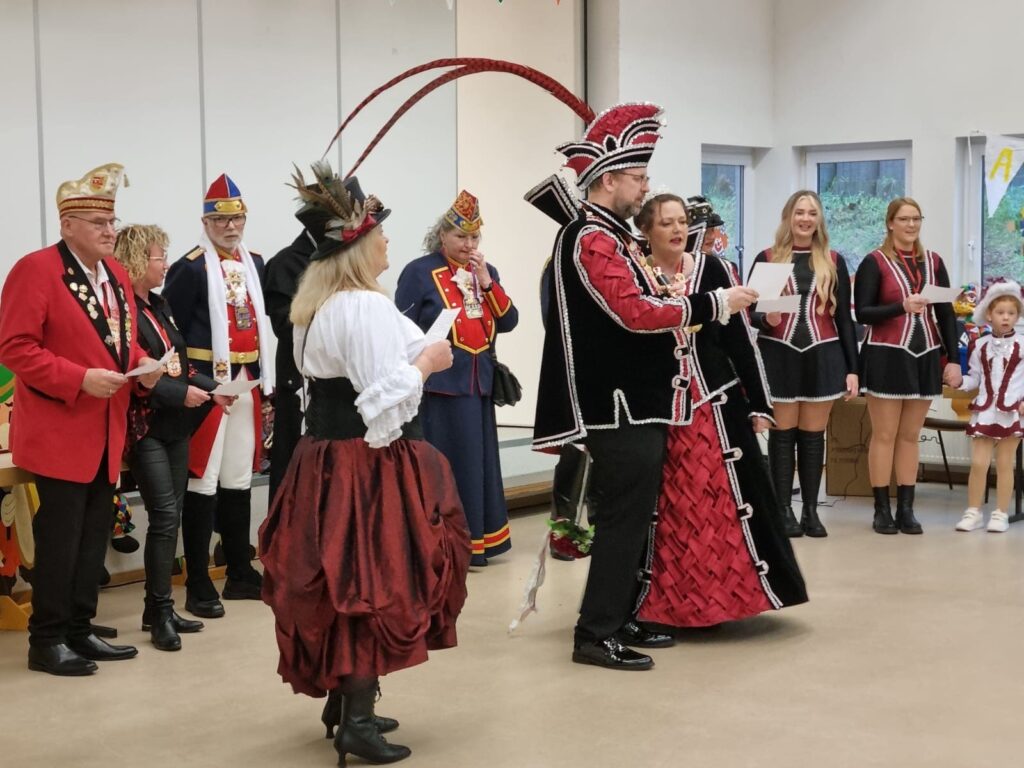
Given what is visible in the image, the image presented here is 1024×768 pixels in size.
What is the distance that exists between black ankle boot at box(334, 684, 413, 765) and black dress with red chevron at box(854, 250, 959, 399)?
3967mm

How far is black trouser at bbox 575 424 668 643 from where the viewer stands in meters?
4.43

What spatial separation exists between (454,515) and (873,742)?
127 cm

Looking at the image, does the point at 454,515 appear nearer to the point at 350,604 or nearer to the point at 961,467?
the point at 350,604

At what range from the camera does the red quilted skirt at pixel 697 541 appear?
4.63 m

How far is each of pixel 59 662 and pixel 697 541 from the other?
2135 millimetres

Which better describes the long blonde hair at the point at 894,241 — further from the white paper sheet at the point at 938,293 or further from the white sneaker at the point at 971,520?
the white sneaker at the point at 971,520

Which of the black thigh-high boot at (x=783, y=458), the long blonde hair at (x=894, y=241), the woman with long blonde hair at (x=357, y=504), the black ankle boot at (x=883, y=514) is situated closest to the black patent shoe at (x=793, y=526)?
the black thigh-high boot at (x=783, y=458)

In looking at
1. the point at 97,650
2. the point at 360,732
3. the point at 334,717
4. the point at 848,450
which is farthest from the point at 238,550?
the point at 848,450

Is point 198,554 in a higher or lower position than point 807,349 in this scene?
lower

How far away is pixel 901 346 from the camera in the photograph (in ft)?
22.0

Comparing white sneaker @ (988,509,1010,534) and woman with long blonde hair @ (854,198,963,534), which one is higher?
woman with long blonde hair @ (854,198,963,534)

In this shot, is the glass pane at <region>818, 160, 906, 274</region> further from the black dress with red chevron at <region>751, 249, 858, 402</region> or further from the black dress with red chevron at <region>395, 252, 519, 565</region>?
the black dress with red chevron at <region>395, 252, 519, 565</region>

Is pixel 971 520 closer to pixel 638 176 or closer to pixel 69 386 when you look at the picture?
pixel 638 176

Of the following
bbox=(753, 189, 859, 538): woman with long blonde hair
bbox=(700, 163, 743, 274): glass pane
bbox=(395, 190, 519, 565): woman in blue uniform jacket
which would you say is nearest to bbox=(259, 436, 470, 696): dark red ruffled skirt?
bbox=(395, 190, 519, 565): woman in blue uniform jacket
